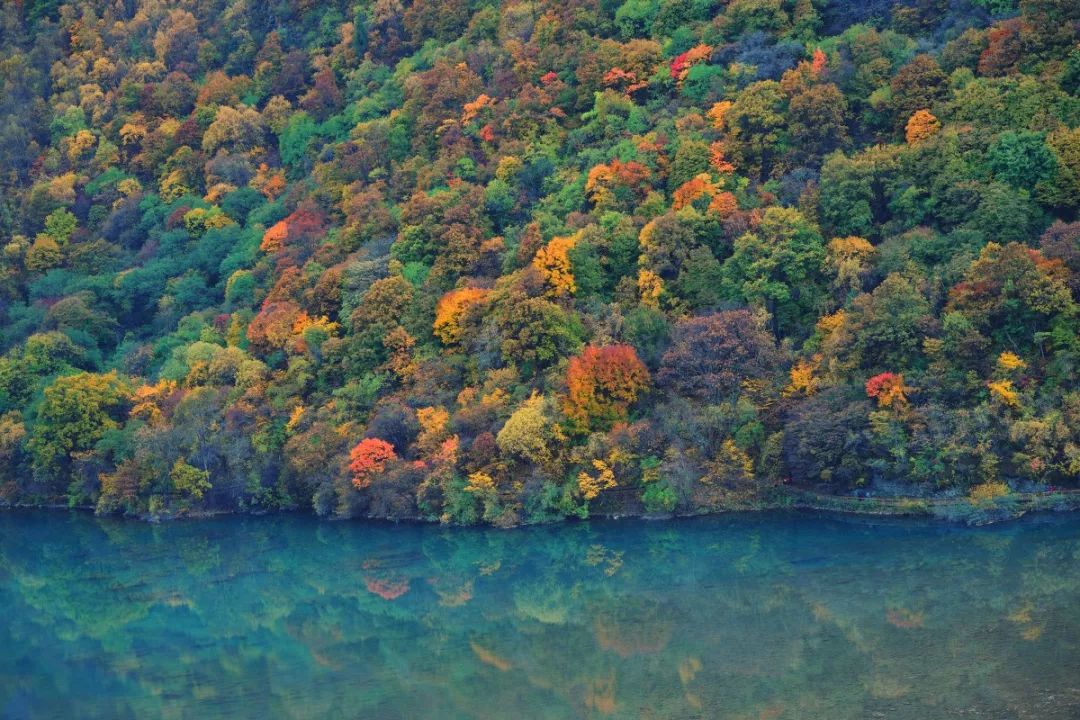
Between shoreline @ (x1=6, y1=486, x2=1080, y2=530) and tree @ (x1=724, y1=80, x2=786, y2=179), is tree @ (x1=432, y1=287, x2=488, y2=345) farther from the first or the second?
tree @ (x1=724, y1=80, x2=786, y2=179)

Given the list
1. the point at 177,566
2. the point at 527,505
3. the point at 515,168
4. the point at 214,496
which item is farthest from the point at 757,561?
the point at 515,168

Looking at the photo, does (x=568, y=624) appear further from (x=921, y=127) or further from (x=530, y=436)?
(x=921, y=127)

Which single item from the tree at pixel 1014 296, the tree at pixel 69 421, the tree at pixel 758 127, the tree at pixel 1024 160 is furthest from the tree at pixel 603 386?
the tree at pixel 69 421

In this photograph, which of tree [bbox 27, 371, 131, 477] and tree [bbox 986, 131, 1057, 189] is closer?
tree [bbox 986, 131, 1057, 189]

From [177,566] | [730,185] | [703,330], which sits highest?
[730,185]

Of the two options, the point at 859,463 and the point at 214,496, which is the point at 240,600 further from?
the point at 859,463

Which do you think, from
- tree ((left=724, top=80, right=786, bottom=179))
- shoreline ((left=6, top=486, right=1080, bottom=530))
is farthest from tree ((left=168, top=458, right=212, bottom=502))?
tree ((left=724, top=80, right=786, bottom=179))

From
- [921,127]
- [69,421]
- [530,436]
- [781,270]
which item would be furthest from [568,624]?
[69,421]
